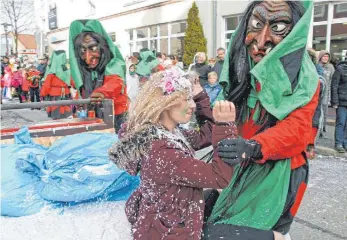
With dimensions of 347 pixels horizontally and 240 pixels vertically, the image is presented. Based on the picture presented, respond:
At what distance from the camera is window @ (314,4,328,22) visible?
29.0ft

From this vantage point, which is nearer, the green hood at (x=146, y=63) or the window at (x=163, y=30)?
the green hood at (x=146, y=63)

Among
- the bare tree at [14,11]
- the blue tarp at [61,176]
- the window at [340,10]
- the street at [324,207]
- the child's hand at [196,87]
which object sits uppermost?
the bare tree at [14,11]

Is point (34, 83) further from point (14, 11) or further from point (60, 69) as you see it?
point (14, 11)

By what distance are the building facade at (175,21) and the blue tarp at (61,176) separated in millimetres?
4691

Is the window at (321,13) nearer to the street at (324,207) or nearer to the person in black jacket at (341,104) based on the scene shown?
the person in black jacket at (341,104)

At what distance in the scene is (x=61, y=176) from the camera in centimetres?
261

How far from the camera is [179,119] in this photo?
5.58 ft

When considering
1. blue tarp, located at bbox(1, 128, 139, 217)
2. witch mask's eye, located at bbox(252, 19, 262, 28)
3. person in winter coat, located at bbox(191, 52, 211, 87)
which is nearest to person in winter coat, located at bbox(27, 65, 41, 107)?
person in winter coat, located at bbox(191, 52, 211, 87)

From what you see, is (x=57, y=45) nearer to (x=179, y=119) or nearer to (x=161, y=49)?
(x=161, y=49)

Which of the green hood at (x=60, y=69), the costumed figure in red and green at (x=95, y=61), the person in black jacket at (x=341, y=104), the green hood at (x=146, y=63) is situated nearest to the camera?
the costumed figure in red and green at (x=95, y=61)

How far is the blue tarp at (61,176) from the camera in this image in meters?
2.47

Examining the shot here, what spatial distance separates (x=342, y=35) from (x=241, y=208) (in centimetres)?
803

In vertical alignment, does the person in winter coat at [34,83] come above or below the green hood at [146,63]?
below

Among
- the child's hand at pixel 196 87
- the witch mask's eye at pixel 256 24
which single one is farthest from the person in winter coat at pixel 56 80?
the witch mask's eye at pixel 256 24
